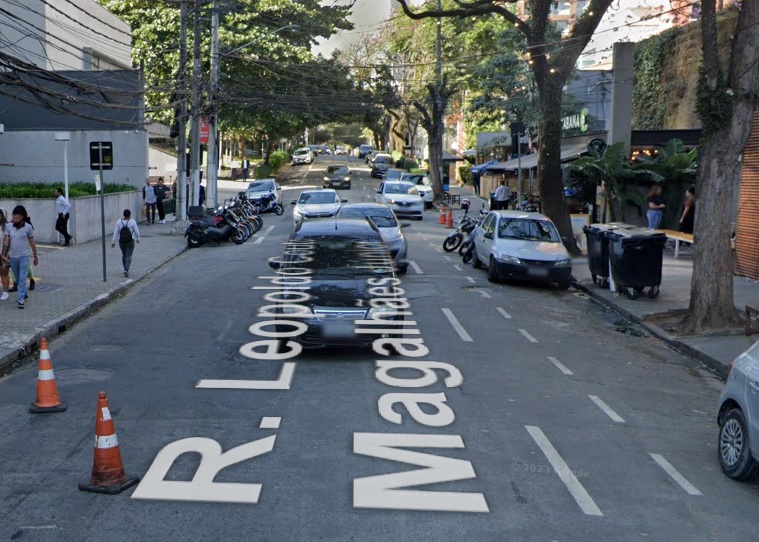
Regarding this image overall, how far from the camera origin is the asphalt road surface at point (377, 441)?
20.9 ft

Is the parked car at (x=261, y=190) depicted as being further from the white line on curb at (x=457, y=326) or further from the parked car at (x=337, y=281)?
the parked car at (x=337, y=281)

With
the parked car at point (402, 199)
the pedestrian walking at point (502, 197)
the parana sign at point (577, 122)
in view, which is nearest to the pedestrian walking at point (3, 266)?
the parked car at point (402, 199)

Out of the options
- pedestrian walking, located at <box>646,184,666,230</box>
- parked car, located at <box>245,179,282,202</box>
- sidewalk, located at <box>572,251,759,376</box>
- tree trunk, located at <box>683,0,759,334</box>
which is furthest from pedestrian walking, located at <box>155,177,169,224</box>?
tree trunk, located at <box>683,0,759,334</box>

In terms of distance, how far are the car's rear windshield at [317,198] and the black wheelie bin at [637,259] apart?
15719 mm

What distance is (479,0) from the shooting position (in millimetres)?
22453

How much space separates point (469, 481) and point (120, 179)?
3123 cm

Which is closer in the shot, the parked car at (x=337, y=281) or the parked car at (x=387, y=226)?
the parked car at (x=337, y=281)

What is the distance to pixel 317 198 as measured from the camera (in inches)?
1268

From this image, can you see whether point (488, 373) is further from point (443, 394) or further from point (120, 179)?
point (120, 179)

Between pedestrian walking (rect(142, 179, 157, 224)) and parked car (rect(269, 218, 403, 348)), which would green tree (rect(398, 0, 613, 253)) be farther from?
pedestrian walking (rect(142, 179, 157, 224))

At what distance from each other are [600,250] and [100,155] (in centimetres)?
1106

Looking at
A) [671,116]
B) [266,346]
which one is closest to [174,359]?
[266,346]

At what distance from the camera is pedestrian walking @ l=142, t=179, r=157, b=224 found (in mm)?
33353

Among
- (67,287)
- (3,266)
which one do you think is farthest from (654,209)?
(3,266)
